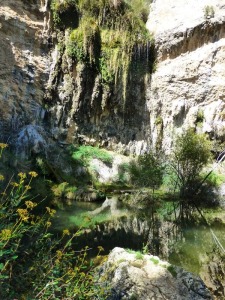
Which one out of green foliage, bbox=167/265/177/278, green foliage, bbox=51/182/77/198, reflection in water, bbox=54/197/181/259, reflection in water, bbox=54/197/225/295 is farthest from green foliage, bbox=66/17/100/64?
green foliage, bbox=167/265/177/278

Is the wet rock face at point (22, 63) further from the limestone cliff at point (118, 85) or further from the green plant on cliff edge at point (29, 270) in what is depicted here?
the green plant on cliff edge at point (29, 270)

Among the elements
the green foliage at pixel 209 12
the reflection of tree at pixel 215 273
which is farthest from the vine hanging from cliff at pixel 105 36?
the reflection of tree at pixel 215 273

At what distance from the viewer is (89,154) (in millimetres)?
18141

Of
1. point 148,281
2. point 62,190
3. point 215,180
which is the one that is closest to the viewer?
point 148,281

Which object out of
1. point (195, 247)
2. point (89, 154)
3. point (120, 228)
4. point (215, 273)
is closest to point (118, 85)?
point (89, 154)

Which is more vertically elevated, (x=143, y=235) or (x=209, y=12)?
(x=209, y=12)

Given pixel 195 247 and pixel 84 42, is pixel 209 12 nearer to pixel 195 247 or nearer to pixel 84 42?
pixel 84 42

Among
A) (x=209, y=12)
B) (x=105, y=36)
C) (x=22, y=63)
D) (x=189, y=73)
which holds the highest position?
(x=209, y=12)

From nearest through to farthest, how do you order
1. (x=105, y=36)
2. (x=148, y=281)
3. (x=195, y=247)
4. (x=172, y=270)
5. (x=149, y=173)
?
(x=148, y=281) < (x=172, y=270) < (x=195, y=247) < (x=149, y=173) < (x=105, y=36)

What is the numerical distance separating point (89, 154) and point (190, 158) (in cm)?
609

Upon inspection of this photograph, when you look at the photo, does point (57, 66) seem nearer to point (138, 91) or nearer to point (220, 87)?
point (138, 91)

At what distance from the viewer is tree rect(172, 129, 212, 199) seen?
1423cm

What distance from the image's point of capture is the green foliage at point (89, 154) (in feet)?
57.9

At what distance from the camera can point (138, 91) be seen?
815 inches
